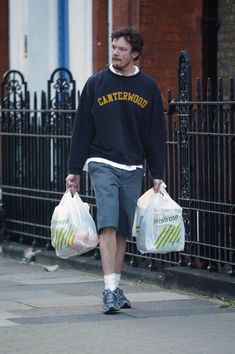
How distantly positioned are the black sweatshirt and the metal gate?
3.12 ft

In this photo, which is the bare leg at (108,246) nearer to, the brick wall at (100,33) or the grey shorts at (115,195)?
the grey shorts at (115,195)

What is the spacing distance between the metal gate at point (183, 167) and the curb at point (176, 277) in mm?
138

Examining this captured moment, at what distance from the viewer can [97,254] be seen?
12039mm

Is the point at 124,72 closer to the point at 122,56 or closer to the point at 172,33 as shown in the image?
the point at 122,56

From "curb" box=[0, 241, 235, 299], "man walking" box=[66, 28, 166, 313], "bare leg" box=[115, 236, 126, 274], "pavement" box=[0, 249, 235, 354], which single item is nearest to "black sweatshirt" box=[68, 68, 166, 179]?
"man walking" box=[66, 28, 166, 313]

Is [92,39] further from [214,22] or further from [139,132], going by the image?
[139,132]

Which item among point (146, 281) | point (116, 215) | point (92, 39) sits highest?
point (92, 39)

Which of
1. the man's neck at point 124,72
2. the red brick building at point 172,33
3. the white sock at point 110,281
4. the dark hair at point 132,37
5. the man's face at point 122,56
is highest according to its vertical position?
the red brick building at point 172,33

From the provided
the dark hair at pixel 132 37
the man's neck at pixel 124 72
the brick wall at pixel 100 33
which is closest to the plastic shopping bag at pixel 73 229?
the man's neck at pixel 124 72

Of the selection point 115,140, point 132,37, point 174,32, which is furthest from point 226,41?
point 115,140

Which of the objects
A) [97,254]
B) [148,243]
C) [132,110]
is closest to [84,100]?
[132,110]

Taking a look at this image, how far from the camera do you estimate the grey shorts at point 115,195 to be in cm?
897

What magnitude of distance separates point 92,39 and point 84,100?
675 cm

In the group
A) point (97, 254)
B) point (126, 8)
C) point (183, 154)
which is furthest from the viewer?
point (126, 8)
